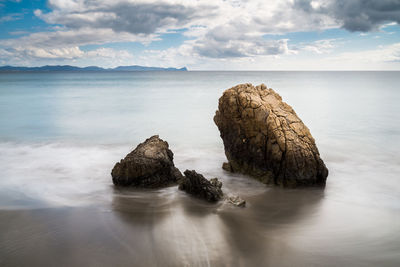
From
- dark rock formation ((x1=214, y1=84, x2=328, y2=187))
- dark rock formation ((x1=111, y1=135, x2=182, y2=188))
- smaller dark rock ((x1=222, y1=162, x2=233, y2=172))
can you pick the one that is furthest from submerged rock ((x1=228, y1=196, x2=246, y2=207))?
smaller dark rock ((x1=222, y1=162, x2=233, y2=172))

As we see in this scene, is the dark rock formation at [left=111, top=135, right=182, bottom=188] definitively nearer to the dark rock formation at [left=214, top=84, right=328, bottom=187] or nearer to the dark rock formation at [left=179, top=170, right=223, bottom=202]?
the dark rock formation at [left=179, top=170, right=223, bottom=202]

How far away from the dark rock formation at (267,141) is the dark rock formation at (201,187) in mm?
1455

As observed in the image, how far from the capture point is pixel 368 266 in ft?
13.8

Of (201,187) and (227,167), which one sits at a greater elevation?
(201,187)

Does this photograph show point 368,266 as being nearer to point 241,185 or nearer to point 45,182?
point 241,185

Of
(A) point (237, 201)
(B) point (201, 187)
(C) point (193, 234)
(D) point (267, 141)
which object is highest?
(D) point (267, 141)

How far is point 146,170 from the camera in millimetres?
6723

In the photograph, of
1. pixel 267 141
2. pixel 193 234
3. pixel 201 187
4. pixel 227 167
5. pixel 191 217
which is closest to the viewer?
pixel 193 234

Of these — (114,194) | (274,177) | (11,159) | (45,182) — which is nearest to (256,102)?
(274,177)

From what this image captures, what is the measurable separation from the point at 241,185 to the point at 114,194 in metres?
2.97

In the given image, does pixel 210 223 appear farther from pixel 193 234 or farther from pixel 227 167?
pixel 227 167

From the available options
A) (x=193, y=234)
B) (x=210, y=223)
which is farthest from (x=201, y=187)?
(x=193, y=234)

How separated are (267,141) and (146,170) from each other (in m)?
2.96

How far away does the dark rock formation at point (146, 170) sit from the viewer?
22.0ft
